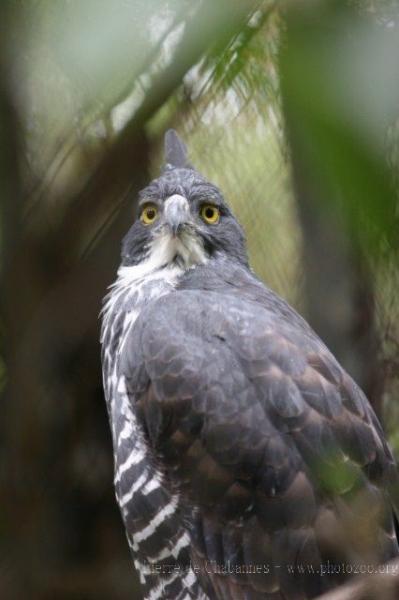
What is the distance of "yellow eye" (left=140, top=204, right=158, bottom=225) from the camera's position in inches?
155

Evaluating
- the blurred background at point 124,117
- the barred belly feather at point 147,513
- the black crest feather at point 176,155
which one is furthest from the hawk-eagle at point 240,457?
the black crest feather at point 176,155

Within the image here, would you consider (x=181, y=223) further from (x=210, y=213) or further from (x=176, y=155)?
(x=176, y=155)

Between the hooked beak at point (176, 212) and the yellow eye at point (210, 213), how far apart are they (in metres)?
0.15

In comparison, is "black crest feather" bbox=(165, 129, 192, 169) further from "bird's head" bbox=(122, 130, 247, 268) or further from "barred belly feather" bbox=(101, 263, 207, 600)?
"barred belly feather" bbox=(101, 263, 207, 600)

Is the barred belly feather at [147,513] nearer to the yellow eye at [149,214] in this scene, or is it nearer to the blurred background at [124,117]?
the blurred background at [124,117]

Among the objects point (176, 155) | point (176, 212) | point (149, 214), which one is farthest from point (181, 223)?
point (176, 155)

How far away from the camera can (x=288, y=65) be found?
2.31ft

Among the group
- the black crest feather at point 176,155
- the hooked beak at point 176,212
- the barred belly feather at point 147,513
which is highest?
the black crest feather at point 176,155

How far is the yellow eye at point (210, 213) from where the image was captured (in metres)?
3.98

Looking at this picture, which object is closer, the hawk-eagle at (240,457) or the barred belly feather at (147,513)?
the hawk-eagle at (240,457)

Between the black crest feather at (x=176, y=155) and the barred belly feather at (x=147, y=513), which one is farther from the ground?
the black crest feather at (x=176, y=155)

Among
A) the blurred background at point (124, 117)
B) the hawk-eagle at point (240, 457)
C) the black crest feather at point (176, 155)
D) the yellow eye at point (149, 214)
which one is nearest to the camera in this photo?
the blurred background at point (124, 117)

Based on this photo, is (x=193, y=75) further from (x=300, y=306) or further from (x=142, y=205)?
(x=300, y=306)

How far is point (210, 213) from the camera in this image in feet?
13.2
